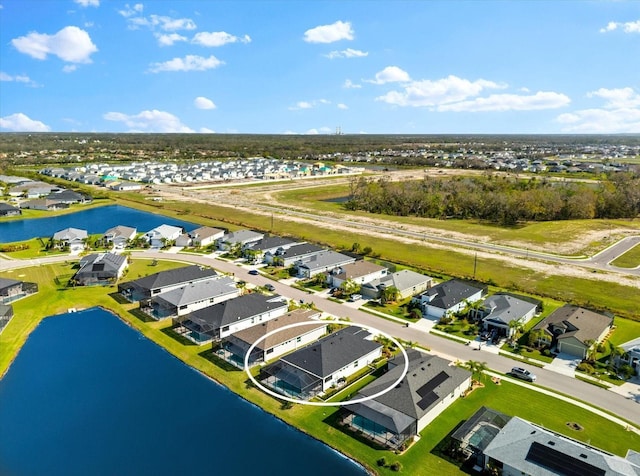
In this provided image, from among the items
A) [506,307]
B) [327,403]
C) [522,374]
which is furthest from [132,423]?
[506,307]

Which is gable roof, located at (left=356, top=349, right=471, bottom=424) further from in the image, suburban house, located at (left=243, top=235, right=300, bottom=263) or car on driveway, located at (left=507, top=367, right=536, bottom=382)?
suburban house, located at (left=243, top=235, right=300, bottom=263)

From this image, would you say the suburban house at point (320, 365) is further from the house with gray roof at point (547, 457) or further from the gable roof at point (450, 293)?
the house with gray roof at point (547, 457)

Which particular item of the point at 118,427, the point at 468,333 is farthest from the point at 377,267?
the point at 118,427

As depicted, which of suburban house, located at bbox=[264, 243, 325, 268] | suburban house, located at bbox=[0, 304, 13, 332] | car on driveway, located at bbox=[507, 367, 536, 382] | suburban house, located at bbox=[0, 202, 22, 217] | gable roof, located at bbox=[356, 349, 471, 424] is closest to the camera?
gable roof, located at bbox=[356, 349, 471, 424]

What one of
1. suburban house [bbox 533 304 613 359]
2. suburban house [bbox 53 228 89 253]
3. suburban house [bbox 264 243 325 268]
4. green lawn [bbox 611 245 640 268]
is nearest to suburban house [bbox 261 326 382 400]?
suburban house [bbox 533 304 613 359]

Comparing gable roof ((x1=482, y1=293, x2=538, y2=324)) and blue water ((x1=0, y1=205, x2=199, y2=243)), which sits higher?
blue water ((x1=0, y1=205, x2=199, y2=243))

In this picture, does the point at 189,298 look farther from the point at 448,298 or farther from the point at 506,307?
the point at 506,307

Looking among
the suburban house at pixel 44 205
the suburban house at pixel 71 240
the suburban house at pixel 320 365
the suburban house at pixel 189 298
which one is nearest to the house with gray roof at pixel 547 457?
the suburban house at pixel 320 365
